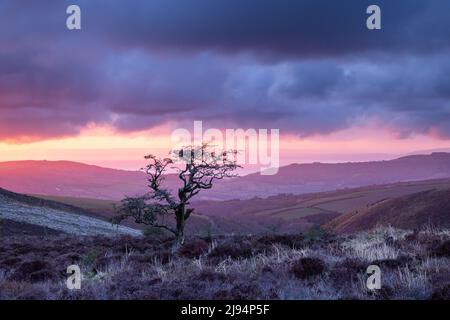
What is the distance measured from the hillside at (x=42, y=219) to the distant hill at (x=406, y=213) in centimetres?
3138

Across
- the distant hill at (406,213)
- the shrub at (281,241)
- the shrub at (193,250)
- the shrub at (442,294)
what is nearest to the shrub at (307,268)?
the shrub at (442,294)

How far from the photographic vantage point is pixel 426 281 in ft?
31.8

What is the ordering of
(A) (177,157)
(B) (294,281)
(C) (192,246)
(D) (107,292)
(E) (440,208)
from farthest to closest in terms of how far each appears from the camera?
(E) (440,208)
(A) (177,157)
(C) (192,246)
(B) (294,281)
(D) (107,292)

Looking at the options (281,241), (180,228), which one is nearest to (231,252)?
(281,241)

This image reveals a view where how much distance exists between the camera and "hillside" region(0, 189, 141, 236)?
5547 cm

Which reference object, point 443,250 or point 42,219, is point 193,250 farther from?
point 42,219

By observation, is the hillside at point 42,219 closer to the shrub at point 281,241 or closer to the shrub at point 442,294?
the shrub at point 281,241

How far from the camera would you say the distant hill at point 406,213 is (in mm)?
71875

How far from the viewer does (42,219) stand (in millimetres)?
60938

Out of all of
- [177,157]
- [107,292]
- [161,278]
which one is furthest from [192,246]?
[107,292]

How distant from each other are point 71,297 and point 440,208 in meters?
73.2

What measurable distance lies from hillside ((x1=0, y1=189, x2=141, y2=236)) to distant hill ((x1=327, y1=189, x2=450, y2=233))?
3138cm

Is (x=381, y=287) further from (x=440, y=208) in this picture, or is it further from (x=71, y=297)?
(x=440, y=208)

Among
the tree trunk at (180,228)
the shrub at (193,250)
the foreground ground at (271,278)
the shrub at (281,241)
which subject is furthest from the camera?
the tree trunk at (180,228)
